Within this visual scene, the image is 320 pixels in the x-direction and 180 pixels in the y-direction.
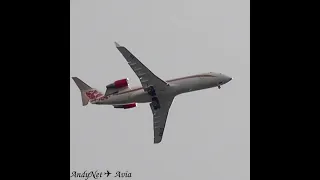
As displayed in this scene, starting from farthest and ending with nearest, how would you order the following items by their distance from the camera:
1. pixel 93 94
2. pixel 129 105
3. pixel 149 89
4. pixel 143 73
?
pixel 93 94 < pixel 129 105 < pixel 149 89 < pixel 143 73

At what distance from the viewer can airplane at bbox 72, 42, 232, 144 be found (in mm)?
50719

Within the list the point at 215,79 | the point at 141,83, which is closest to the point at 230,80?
the point at 215,79

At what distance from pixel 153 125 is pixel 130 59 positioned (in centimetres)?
856

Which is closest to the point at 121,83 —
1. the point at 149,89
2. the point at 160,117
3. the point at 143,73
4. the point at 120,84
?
the point at 120,84

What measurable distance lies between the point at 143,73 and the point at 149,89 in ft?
5.44

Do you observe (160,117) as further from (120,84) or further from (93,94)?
(93,94)

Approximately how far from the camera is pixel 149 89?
2024 inches

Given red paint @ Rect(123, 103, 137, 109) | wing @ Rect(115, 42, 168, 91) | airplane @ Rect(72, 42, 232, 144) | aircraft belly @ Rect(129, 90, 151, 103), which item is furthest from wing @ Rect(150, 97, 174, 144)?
wing @ Rect(115, 42, 168, 91)

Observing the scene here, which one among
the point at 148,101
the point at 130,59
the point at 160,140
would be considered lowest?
the point at 160,140

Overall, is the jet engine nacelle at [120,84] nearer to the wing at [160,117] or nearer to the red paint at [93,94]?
the red paint at [93,94]

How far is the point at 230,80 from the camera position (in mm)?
51156

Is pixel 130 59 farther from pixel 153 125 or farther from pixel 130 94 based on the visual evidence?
pixel 153 125

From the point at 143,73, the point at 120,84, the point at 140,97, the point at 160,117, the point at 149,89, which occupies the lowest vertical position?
the point at 160,117

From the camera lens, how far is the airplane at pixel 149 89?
50.7m
